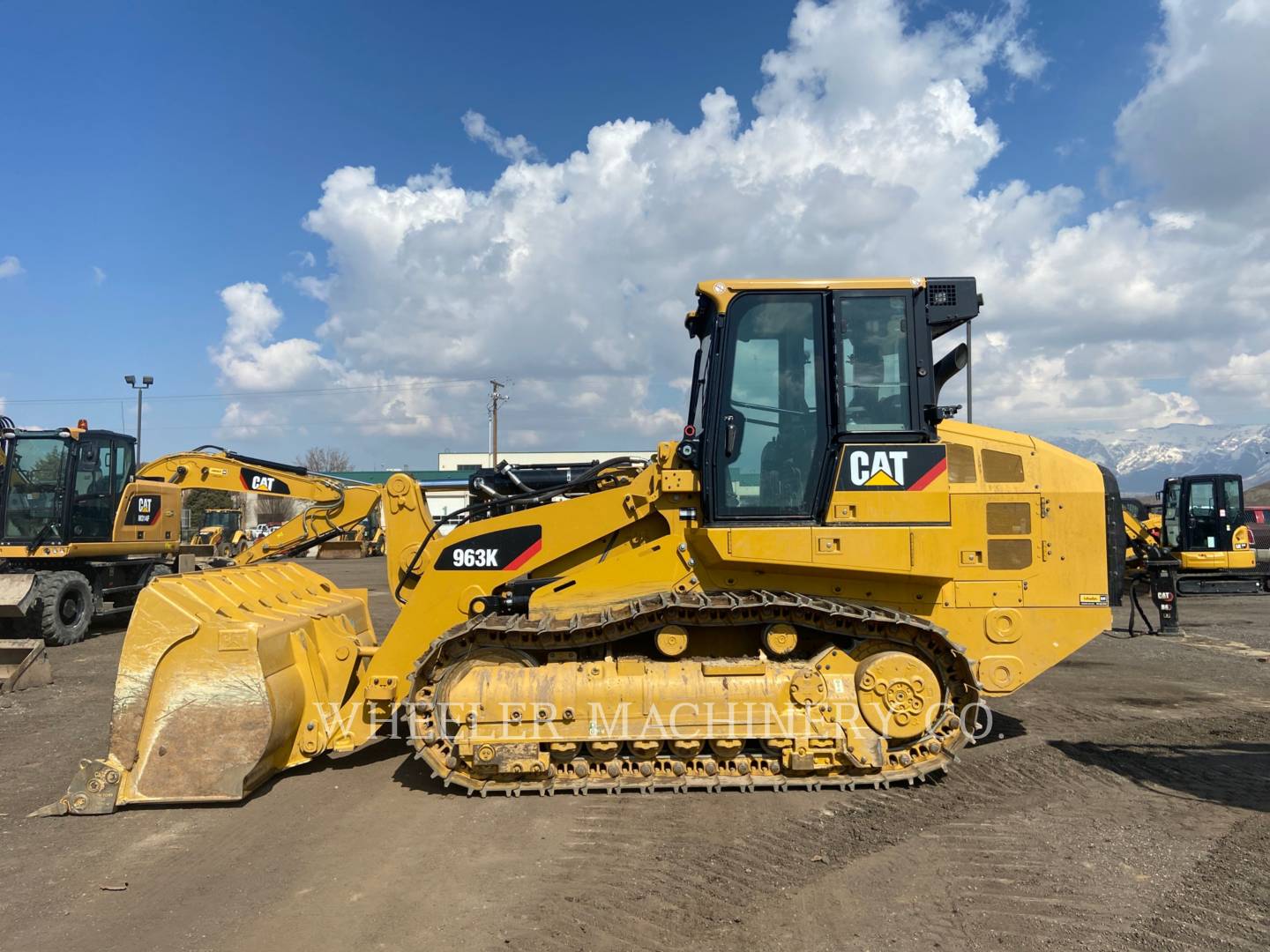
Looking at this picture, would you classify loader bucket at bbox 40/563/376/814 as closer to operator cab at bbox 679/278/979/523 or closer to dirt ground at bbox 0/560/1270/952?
dirt ground at bbox 0/560/1270/952

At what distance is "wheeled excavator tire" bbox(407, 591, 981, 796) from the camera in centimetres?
529

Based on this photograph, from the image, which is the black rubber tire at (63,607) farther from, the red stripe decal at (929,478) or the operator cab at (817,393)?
the red stripe decal at (929,478)

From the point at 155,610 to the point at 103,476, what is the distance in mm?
10609

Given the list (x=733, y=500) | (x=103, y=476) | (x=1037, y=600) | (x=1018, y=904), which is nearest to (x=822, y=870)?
(x=1018, y=904)

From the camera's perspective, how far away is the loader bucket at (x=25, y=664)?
354 inches

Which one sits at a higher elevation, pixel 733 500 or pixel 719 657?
pixel 733 500

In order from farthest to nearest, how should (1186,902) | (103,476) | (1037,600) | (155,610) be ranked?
(103,476) → (1037,600) → (155,610) → (1186,902)

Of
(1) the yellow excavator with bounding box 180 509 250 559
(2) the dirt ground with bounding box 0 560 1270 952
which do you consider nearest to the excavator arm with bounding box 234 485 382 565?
(2) the dirt ground with bounding box 0 560 1270 952

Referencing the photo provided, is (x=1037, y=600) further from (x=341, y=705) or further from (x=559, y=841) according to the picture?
(x=341, y=705)

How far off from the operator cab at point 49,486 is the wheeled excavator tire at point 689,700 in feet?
37.0

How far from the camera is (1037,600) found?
5723 millimetres

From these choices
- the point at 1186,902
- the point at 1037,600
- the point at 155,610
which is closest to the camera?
the point at 1186,902

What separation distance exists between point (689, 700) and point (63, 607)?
1184 centimetres

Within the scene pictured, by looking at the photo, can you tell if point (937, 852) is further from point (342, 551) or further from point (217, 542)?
point (342, 551)
